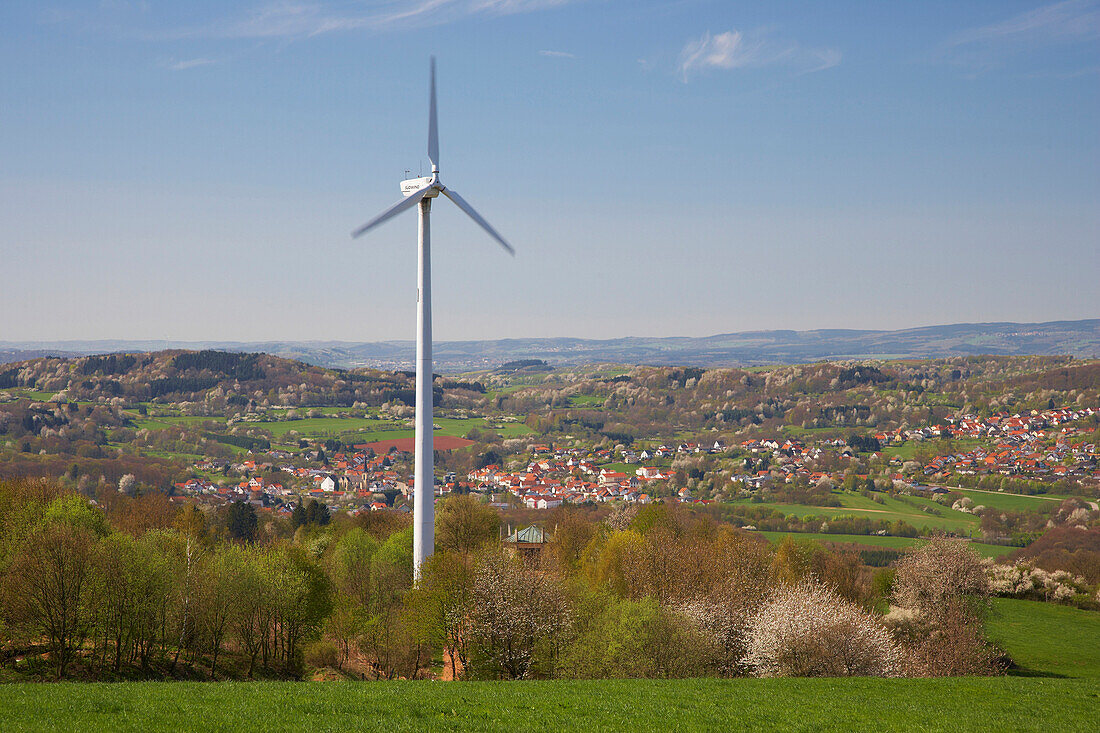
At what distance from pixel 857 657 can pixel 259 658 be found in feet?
91.9

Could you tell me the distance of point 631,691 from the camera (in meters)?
25.1

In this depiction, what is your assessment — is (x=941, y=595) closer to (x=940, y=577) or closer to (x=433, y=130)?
(x=940, y=577)

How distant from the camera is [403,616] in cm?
3866

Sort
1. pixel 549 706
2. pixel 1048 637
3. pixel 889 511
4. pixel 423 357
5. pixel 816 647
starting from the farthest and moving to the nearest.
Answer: pixel 889 511
pixel 1048 637
pixel 423 357
pixel 816 647
pixel 549 706

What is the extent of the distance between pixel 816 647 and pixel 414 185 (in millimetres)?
29845

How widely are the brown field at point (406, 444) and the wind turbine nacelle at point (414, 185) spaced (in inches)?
5235

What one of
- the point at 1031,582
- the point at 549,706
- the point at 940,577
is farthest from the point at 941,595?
the point at 549,706

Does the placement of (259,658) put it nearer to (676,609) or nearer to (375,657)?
(375,657)

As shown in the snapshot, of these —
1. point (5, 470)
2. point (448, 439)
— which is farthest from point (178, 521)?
point (448, 439)

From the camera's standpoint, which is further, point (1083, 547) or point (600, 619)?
point (1083, 547)

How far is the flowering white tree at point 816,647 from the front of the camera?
33250mm

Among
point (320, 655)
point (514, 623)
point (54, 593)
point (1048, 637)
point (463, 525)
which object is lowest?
point (1048, 637)

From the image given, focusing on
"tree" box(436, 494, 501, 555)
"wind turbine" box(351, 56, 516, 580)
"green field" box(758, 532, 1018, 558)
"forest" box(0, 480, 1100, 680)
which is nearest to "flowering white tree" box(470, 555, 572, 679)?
"forest" box(0, 480, 1100, 680)

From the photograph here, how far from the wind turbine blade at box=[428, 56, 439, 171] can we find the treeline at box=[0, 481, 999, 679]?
21051 mm
